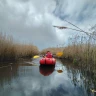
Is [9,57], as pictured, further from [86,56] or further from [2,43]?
[86,56]

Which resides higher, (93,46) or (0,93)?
(93,46)

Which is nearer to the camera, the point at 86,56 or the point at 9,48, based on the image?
the point at 86,56

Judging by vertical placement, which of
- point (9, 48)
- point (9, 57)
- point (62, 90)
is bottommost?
point (62, 90)

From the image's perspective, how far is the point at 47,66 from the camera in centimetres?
1260

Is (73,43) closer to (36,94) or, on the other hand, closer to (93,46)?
(93,46)

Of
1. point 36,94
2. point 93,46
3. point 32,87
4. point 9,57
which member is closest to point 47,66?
point 9,57

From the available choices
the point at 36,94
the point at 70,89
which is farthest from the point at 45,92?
the point at 70,89

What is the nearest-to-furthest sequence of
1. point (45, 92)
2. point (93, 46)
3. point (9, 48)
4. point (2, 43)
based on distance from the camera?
point (45, 92) < point (93, 46) < point (2, 43) < point (9, 48)

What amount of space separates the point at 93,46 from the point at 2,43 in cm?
760

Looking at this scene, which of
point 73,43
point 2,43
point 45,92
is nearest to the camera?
point 45,92

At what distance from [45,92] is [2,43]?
7840 mm

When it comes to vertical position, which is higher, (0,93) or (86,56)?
(86,56)

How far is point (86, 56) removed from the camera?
29.9ft

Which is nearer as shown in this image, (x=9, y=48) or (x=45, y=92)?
(x=45, y=92)
